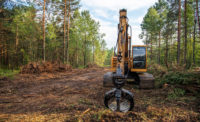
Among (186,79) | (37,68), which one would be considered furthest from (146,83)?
(37,68)

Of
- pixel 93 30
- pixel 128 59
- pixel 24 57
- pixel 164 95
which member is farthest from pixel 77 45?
pixel 164 95

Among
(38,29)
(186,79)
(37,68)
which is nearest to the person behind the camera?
(186,79)

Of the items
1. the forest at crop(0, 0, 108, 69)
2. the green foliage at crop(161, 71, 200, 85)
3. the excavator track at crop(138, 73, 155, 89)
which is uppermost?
the forest at crop(0, 0, 108, 69)

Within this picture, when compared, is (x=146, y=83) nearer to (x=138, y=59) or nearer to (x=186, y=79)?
(x=138, y=59)

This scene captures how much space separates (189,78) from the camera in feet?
18.7

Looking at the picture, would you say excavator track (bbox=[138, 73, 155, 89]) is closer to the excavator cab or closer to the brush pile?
the excavator cab

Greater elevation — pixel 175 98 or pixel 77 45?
pixel 77 45

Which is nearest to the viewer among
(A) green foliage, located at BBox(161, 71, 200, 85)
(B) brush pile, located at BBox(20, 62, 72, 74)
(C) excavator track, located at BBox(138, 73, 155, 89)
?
(A) green foliage, located at BBox(161, 71, 200, 85)

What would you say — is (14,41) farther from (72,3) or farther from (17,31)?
(72,3)

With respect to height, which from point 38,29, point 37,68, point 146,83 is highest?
point 38,29

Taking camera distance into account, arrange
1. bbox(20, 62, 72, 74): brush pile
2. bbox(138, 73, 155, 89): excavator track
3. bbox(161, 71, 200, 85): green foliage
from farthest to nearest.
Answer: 1. bbox(20, 62, 72, 74): brush pile
2. bbox(138, 73, 155, 89): excavator track
3. bbox(161, 71, 200, 85): green foliage

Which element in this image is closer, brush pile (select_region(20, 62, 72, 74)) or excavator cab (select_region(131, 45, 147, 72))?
excavator cab (select_region(131, 45, 147, 72))

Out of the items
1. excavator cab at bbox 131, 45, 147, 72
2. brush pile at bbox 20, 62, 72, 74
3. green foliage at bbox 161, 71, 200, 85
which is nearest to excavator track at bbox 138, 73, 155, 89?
excavator cab at bbox 131, 45, 147, 72

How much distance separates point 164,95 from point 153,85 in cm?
158
